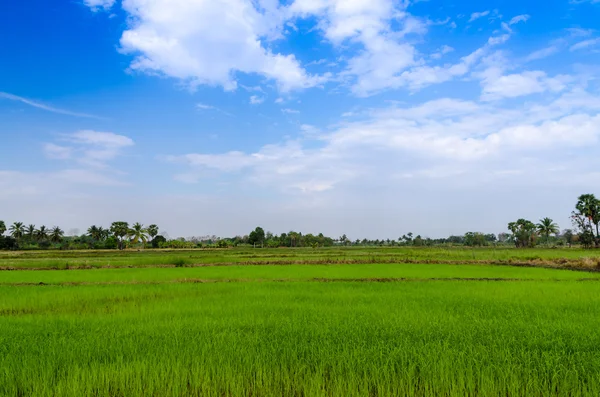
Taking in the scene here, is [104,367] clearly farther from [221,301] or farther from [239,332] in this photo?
[221,301]

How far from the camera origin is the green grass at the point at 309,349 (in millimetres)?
3762

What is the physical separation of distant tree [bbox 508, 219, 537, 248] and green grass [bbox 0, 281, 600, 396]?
74360mm

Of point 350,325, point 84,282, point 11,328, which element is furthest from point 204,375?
point 84,282

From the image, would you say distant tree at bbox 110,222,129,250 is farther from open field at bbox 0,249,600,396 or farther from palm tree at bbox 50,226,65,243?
open field at bbox 0,249,600,396

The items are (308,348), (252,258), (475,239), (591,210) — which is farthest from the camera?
(475,239)

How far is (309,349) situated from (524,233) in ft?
268

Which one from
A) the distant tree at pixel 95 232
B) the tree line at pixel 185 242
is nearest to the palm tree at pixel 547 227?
the tree line at pixel 185 242

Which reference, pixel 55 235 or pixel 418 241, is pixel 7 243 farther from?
pixel 418 241

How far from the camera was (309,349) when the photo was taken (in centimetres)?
473

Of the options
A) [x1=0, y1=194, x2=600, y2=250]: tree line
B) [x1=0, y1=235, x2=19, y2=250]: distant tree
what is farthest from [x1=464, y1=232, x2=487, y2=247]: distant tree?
[x1=0, y1=235, x2=19, y2=250]: distant tree

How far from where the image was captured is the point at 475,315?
6.79 m

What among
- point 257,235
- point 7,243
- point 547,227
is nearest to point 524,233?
point 547,227

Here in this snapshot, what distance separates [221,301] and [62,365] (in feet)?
15.6

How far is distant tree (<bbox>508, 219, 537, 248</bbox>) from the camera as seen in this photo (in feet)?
234
